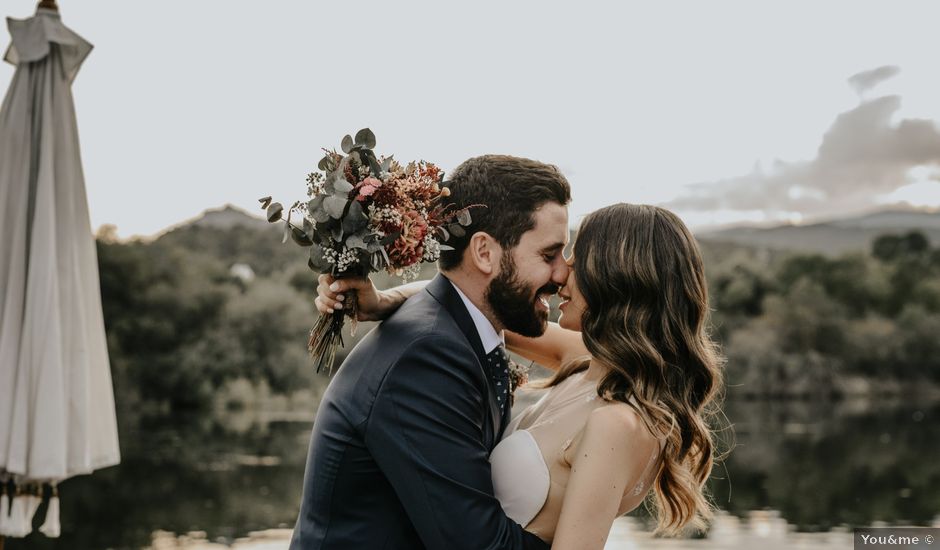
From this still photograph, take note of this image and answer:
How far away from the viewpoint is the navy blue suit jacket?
3082mm

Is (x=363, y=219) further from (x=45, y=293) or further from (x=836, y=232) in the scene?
(x=836, y=232)

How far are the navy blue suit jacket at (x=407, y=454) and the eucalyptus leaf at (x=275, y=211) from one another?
51 cm

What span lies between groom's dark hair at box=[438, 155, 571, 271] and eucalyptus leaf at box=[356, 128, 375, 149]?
0.34 m

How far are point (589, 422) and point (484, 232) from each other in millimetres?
750

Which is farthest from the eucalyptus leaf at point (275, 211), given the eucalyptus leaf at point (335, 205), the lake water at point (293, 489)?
the lake water at point (293, 489)

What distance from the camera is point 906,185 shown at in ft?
250

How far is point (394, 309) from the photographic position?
145 inches

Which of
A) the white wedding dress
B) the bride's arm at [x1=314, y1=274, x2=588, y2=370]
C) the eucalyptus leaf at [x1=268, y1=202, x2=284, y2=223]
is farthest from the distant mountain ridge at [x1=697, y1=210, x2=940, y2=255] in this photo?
the eucalyptus leaf at [x1=268, y1=202, x2=284, y2=223]

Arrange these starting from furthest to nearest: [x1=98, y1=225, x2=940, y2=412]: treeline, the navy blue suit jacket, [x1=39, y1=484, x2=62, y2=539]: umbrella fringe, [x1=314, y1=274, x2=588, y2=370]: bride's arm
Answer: [x1=98, y1=225, x2=940, y2=412]: treeline → [x1=39, y1=484, x2=62, y2=539]: umbrella fringe → [x1=314, y1=274, x2=588, y2=370]: bride's arm → the navy blue suit jacket

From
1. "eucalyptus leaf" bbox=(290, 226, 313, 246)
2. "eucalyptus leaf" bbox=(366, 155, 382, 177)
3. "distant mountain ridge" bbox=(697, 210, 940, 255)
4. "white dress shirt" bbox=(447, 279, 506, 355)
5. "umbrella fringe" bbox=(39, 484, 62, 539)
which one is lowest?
"distant mountain ridge" bbox=(697, 210, 940, 255)

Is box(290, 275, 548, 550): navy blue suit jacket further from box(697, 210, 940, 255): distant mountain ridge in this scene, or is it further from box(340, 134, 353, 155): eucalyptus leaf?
box(697, 210, 940, 255): distant mountain ridge

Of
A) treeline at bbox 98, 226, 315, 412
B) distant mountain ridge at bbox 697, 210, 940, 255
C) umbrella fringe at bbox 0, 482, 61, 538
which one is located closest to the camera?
umbrella fringe at bbox 0, 482, 61, 538

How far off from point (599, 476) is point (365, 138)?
4.37ft

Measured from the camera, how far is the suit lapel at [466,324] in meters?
3.45
